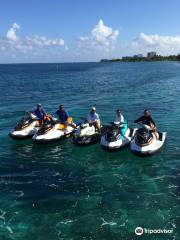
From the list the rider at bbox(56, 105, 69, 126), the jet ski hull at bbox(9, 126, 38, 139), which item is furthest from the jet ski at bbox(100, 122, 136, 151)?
the jet ski hull at bbox(9, 126, 38, 139)

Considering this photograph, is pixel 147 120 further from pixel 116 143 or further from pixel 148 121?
pixel 116 143

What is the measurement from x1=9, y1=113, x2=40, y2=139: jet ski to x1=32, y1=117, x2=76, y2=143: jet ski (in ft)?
4.01

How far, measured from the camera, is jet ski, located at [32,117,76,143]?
2222 cm

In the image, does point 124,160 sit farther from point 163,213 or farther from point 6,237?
point 6,237

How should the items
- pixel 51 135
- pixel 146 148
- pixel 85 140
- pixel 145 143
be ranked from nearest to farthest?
pixel 146 148 < pixel 145 143 < pixel 85 140 < pixel 51 135

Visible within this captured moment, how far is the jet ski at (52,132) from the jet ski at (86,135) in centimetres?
111

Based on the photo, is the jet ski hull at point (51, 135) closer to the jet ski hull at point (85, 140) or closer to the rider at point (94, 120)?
the jet ski hull at point (85, 140)

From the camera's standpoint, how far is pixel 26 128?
23.9 m

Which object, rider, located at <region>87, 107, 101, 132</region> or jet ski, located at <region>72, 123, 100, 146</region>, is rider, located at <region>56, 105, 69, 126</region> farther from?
rider, located at <region>87, 107, 101, 132</region>

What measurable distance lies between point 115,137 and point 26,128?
23.1 ft

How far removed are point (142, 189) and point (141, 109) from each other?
808 inches

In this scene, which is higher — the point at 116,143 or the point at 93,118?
the point at 93,118

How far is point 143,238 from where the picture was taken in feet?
40.1

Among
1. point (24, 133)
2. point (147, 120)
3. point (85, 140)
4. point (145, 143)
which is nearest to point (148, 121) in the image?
point (147, 120)
